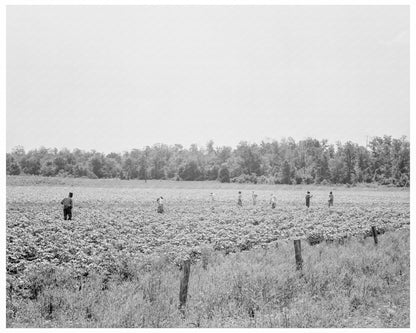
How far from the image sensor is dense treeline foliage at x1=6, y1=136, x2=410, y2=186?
54156mm

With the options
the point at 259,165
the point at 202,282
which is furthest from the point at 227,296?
the point at 259,165

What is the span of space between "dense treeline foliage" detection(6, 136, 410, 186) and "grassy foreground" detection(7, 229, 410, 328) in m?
41.3

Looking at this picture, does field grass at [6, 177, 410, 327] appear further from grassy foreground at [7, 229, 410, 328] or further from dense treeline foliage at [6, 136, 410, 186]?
dense treeline foliage at [6, 136, 410, 186]

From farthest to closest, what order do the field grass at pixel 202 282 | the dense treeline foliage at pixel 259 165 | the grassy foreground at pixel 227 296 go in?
the dense treeline foliage at pixel 259 165 → the field grass at pixel 202 282 → the grassy foreground at pixel 227 296

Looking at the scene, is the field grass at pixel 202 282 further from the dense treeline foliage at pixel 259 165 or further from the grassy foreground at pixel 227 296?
the dense treeline foliage at pixel 259 165

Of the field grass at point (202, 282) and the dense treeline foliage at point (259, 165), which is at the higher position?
the dense treeline foliage at point (259, 165)

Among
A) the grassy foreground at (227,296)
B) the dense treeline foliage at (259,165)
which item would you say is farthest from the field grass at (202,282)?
the dense treeline foliage at (259,165)

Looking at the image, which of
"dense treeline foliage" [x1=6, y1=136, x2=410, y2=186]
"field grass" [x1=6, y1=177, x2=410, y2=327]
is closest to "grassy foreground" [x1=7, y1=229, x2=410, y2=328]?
"field grass" [x1=6, y1=177, x2=410, y2=327]

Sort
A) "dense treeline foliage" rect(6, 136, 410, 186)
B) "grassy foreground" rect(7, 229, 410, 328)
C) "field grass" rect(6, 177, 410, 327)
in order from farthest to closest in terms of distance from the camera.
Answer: "dense treeline foliage" rect(6, 136, 410, 186)
"field grass" rect(6, 177, 410, 327)
"grassy foreground" rect(7, 229, 410, 328)

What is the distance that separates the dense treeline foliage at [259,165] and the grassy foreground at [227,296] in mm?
41337

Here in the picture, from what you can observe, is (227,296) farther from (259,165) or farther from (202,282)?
(259,165)

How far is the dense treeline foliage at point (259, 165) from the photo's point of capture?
54.2 meters

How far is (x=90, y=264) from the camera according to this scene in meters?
10.8

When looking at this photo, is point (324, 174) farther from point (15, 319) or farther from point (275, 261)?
point (15, 319)
